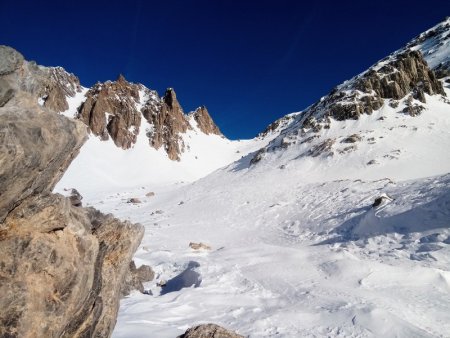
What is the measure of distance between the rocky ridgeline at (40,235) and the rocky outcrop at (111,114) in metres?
62.4

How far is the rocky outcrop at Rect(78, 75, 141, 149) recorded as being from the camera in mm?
67938

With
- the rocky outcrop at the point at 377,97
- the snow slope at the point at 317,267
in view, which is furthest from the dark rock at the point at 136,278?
the rocky outcrop at the point at 377,97

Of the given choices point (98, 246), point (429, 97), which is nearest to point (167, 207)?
→ point (98, 246)

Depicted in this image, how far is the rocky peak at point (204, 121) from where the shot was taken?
108463 mm

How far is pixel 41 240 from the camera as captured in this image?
6.14 meters

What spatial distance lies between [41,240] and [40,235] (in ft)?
0.35

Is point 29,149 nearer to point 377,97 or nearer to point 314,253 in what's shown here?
point 314,253

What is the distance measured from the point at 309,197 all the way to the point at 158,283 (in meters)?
15.6

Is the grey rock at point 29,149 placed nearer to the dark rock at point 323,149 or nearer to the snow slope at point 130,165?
the dark rock at point 323,149

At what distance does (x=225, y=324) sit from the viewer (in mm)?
10523

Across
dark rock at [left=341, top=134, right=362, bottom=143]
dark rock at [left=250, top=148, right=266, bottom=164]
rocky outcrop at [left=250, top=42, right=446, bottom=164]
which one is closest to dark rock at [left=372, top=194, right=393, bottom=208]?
dark rock at [left=341, top=134, right=362, bottom=143]

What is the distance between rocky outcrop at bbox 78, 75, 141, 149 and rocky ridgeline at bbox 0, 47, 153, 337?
2455 inches

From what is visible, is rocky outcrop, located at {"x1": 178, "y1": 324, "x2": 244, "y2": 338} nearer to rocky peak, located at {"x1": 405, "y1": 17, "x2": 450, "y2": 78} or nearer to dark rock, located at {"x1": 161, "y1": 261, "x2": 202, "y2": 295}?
dark rock, located at {"x1": 161, "y1": 261, "x2": 202, "y2": 295}

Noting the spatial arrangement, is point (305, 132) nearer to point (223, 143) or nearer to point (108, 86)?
point (108, 86)
